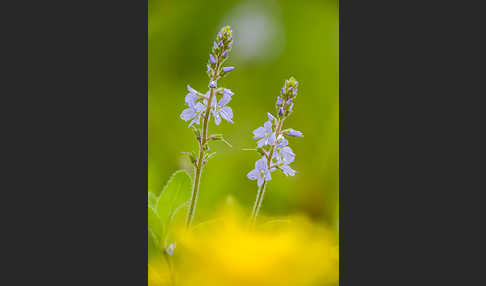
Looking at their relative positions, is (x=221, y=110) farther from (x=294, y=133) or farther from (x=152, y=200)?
(x=152, y=200)

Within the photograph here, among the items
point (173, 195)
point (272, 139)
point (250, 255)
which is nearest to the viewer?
point (250, 255)

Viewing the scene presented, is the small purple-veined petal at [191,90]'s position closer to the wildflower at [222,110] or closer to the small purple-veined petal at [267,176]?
the wildflower at [222,110]

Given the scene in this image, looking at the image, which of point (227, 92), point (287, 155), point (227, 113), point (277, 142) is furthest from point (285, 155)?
point (227, 92)

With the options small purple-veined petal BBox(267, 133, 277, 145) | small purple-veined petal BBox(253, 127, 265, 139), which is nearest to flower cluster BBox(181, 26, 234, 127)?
small purple-veined petal BBox(253, 127, 265, 139)

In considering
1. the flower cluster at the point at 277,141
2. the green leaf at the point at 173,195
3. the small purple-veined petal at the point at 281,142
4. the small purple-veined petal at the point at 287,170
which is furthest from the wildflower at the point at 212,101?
the small purple-veined petal at the point at 287,170

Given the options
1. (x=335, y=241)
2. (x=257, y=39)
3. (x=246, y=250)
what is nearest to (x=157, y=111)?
(x=257, y=39)
